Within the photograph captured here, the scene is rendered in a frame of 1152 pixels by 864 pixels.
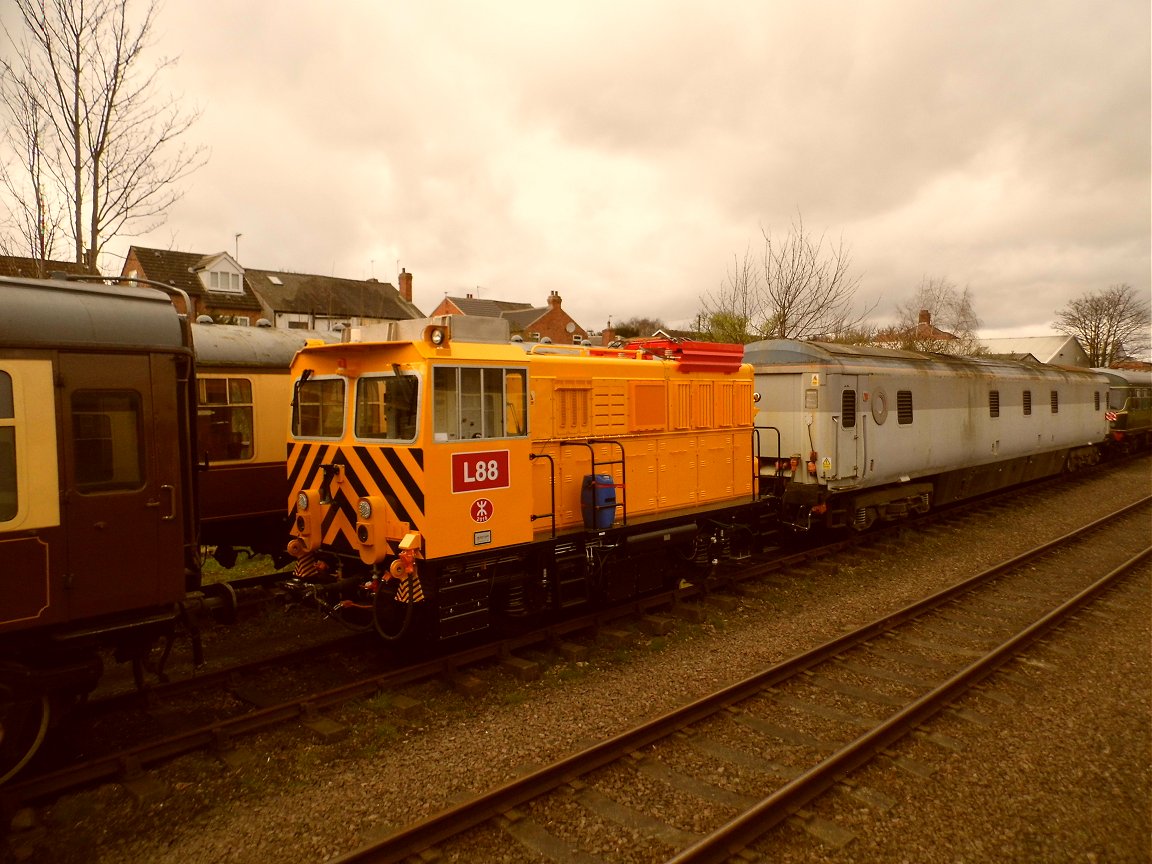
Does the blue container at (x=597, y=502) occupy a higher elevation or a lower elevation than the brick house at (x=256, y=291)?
lower

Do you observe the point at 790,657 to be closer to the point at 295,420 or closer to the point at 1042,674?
the point at 1042,674

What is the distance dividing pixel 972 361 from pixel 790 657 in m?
12.3

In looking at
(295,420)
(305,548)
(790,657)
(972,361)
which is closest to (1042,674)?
(790,657)

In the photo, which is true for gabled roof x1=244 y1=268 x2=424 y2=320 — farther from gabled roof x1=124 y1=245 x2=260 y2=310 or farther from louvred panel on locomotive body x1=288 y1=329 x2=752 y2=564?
louvred panel on locomotive body x1=288 y1=329 x2=752 y2=564

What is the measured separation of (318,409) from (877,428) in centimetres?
967

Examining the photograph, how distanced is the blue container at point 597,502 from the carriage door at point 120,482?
4222 mm

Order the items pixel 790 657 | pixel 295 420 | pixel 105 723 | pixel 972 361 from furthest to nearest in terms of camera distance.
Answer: pixel 972 361 < pixel 295 420 < pixel 790 657 < pixel 105 723

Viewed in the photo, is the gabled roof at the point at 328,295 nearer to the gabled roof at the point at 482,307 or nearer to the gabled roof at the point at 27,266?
the gabled roof at the point at 482,307

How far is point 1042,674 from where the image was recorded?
25.5ft

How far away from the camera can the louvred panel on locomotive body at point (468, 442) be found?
709 cm

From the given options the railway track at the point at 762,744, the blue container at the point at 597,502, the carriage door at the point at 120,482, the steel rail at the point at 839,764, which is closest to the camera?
the steel rail at the point at 839,764

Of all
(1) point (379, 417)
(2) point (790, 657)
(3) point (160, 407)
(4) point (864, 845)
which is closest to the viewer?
(4) point (864, 845)

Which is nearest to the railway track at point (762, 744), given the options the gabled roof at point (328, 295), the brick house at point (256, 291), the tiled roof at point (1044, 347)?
the brick house at point (256, 291)

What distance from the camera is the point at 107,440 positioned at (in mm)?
5387
